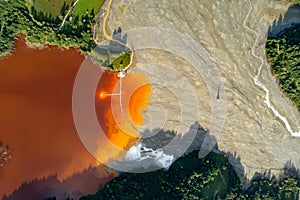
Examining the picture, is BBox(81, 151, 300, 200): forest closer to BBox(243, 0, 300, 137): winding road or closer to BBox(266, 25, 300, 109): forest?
BBox(243, 0, 300, 137): winding road

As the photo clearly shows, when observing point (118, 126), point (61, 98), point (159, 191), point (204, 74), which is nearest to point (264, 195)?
point (159, 191)

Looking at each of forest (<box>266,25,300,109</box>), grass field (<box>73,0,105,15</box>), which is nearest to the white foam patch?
forest (<box>266,25,300,109</box>)

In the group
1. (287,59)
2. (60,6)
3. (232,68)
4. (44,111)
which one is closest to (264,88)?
(287,59)

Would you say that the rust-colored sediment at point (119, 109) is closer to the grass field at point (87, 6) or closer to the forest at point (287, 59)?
the grass field at point (87, 6)

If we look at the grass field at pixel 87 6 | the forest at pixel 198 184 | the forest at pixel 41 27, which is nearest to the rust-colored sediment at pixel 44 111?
the forest at pixel 41 27

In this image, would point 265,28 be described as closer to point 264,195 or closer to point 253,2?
point 253,2

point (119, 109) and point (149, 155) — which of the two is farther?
point (149, 155)

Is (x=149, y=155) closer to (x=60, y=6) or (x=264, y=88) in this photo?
(x=264, y=88)
